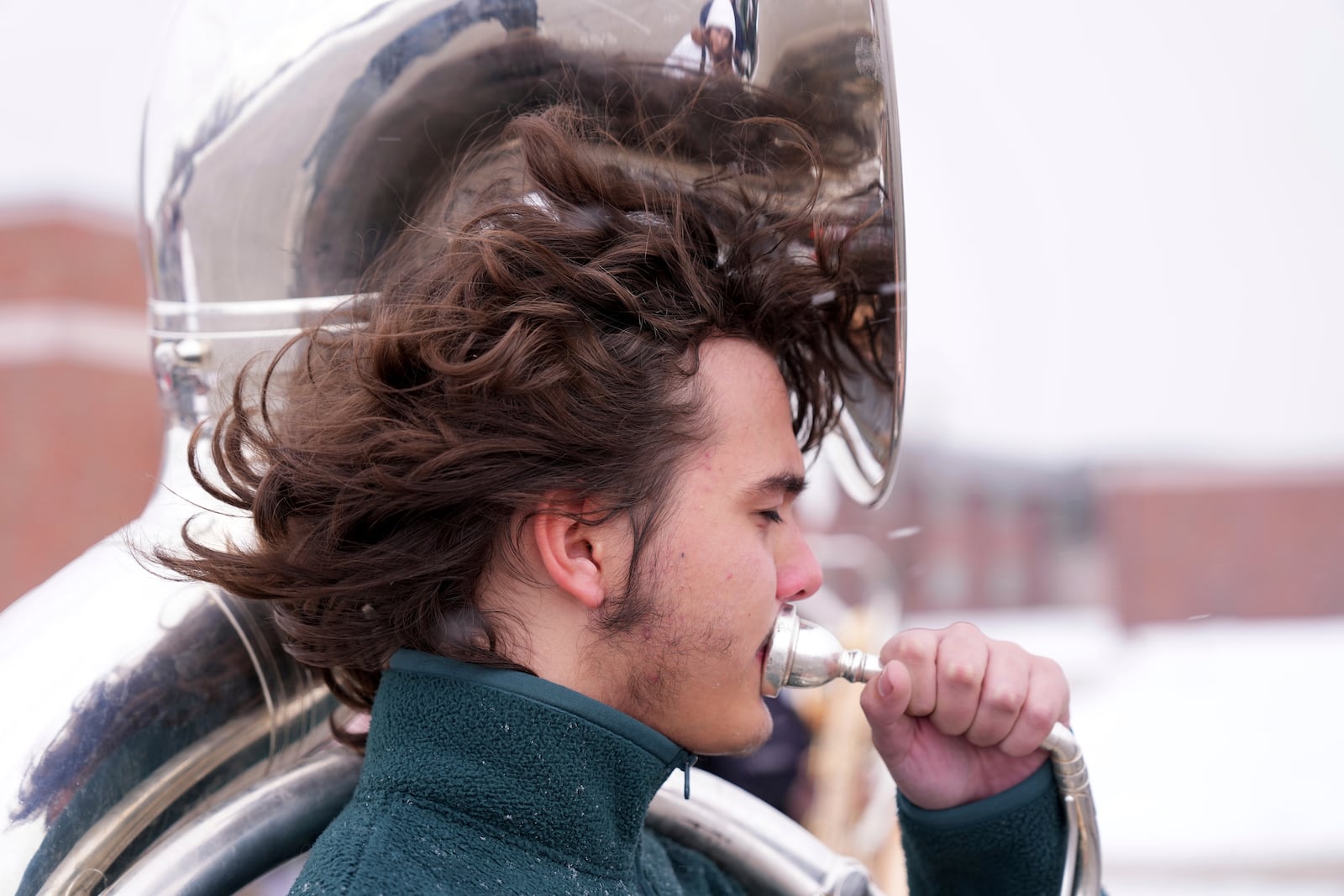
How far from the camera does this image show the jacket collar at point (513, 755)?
0.90m

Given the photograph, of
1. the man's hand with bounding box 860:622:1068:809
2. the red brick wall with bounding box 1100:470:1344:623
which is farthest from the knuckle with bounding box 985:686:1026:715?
the red brick wall with bounding box 1100:470:1344:623

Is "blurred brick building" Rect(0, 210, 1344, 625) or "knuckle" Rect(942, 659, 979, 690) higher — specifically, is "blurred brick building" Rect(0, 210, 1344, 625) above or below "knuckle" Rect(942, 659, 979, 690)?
below

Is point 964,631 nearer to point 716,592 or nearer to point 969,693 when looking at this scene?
point 969,693

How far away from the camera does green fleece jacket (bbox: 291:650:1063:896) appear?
0.86 metres

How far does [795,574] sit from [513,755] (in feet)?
1.01

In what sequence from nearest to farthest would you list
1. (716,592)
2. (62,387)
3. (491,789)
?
(491,789), (716,592), (62,387)

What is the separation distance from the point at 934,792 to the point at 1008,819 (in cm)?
8

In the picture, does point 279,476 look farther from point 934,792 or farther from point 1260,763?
point 1260,763

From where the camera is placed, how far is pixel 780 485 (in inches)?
41.3

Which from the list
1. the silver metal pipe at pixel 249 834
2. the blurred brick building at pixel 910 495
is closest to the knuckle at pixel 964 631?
the silver metal pipe at pixel 249 834

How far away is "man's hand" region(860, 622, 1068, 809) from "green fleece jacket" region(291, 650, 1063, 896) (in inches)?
9.5

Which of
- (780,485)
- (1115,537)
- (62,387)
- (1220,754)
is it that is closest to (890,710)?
(780,485)

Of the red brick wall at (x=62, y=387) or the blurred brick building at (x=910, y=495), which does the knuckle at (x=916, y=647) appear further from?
the red brick wall at (x=62, y=387)

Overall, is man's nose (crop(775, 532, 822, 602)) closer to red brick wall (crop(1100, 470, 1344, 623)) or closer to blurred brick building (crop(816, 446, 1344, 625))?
blurred brick building (crop(816, 446, 1344, 625))
